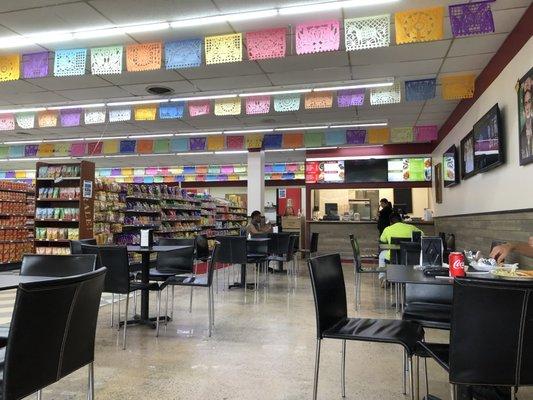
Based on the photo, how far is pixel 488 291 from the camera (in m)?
1.61

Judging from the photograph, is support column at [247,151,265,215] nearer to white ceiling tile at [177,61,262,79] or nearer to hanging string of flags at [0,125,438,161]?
hanging string of flags at [0,125,438,161]

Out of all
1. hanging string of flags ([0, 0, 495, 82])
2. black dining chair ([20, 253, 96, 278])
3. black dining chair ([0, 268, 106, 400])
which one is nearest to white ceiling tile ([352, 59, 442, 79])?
hanging string of flags ([0, 0, 495, 82])

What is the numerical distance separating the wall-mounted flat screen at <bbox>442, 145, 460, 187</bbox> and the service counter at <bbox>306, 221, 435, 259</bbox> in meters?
2.93

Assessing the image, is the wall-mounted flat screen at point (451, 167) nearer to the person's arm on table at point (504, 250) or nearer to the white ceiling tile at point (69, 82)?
the person's arm on table at point (504, 250)

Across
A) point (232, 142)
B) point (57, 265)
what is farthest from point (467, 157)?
point (57, 265)

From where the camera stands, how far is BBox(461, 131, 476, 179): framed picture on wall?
21.8 feet

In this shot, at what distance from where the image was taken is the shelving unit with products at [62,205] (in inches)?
298

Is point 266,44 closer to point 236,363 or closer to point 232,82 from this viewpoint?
point 232,82

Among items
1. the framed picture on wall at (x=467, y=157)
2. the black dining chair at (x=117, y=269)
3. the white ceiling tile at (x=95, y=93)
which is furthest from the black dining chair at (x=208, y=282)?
the framed picture on wall at (x=467, y=157)

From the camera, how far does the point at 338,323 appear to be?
2574mm

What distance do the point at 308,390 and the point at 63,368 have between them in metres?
1.67

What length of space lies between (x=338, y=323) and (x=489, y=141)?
4.27 meters

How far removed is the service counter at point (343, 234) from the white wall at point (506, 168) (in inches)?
166

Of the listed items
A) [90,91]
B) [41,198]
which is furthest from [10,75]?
[41,198]
